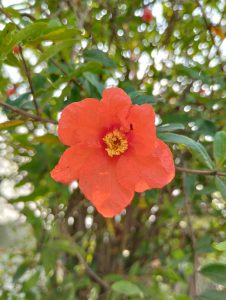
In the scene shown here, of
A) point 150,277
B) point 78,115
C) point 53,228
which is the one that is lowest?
point 150,277

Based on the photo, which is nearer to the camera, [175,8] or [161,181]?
[161,181]

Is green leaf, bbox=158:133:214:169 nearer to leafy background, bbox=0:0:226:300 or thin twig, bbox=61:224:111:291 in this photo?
leafy background, bbox=0:0:226:300

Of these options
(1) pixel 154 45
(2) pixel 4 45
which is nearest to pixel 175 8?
(1) pixel 154 45

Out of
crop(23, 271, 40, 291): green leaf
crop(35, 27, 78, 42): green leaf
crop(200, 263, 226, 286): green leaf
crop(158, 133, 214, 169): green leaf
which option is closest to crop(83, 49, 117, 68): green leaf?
crop(35, 27, 78, 42): green leaf

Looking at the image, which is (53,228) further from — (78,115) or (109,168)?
(78,115)

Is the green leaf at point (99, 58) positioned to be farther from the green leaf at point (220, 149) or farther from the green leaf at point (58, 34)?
the green leaf at point (220, 149)

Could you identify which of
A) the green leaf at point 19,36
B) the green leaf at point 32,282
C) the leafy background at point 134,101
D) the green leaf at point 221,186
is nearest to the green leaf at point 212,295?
the leafy background at point 134,101

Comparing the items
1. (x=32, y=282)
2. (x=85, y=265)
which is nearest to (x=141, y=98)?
(x=85, y=265)

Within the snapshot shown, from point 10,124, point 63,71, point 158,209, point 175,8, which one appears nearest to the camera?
point 10,124
